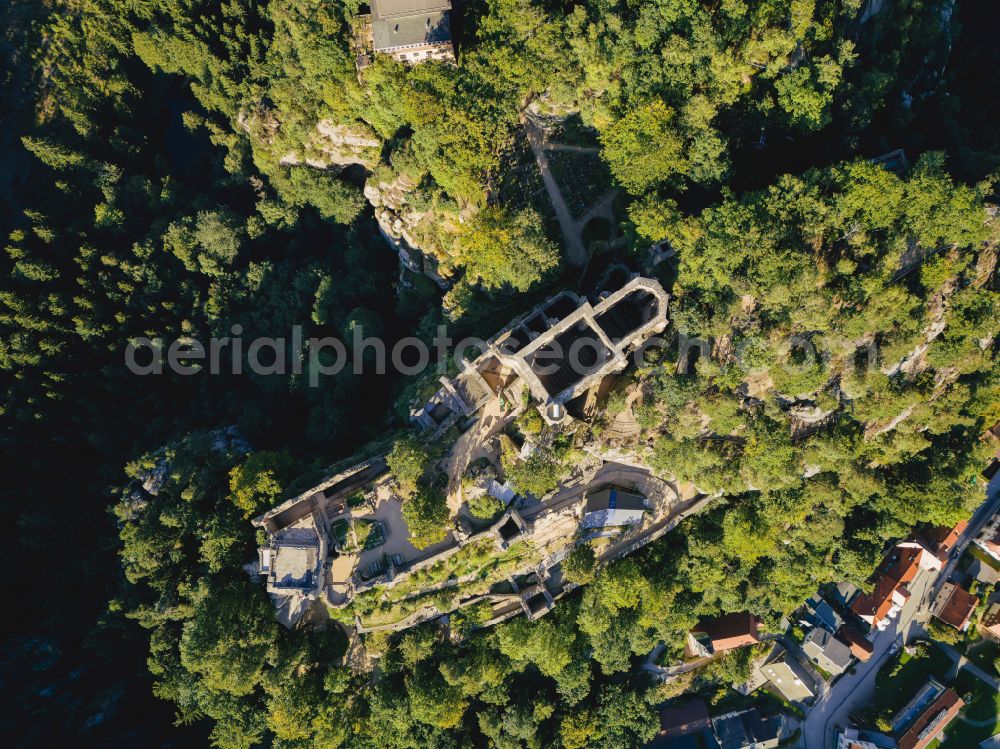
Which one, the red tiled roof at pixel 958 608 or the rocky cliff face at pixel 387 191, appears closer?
the rocky cliff face at pixel 387 191

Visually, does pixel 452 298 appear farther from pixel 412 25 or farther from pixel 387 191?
pixel 412 25

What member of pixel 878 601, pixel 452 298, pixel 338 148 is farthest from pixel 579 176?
pixel 878 601

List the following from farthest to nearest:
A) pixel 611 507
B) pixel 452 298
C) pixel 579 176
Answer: pixel 452 298 < pixel 579 176 < pixel 611 507

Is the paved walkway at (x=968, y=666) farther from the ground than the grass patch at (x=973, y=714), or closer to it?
farther from the ground

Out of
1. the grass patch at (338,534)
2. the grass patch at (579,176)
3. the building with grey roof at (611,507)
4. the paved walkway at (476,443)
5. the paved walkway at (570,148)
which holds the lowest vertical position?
the building with grey roof at (611,507)

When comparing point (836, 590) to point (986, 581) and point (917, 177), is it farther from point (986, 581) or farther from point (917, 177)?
point (917, 177)

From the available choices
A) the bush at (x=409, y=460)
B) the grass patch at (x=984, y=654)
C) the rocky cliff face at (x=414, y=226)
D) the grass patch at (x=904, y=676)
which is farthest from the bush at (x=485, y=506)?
the grass patch at (x=984, y=654)

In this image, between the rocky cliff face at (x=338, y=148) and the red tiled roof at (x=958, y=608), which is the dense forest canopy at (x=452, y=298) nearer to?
the rocky cliff face at (x=338, y=148)
